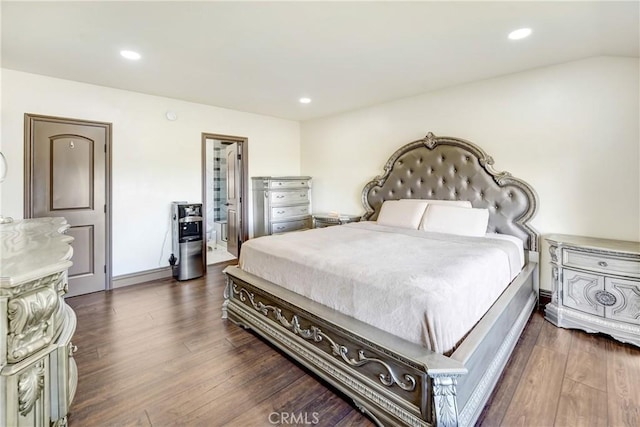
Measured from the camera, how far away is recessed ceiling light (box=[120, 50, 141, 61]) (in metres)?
2.66

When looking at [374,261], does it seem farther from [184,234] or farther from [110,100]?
[110,100]

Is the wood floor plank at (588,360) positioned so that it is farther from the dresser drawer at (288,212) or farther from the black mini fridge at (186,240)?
the black mini fridge at (186,240)

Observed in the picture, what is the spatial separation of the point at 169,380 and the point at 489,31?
11.3 feet

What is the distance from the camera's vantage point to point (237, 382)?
6.49 ft

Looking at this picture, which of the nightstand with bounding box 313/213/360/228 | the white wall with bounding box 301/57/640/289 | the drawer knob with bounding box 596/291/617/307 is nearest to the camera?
the drawer knob with bounding box 596/291/617/307

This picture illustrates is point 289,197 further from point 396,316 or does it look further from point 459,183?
point 396,316

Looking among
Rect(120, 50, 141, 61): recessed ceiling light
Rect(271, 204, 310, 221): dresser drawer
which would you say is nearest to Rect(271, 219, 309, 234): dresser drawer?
Rect(271, 204, 310, 221): dresser drawer

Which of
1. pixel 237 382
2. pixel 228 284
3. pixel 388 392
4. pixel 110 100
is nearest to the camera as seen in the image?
pixel 388 392

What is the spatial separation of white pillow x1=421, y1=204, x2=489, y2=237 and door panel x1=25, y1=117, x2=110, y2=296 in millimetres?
3959

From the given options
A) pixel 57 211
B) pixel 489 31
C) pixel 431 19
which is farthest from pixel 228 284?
pixel 489 31

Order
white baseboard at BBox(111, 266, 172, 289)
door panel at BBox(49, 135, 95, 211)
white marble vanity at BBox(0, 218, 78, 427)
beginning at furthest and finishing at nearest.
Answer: white baseboard at BBox(111, 266, 172, 289), door panel at BBox(49, 135, 95, 211), white marble vanity at BBox(0, 218, 78, 427)

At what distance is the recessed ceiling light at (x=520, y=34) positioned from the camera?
7.47 feet

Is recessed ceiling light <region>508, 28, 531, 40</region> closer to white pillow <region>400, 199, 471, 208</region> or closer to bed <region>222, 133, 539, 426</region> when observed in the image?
bed <region>222, 133, 539, 426</region>

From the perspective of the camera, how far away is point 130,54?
2.71 metres
